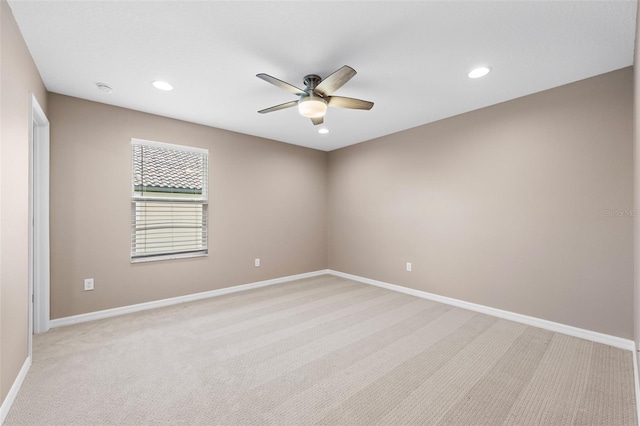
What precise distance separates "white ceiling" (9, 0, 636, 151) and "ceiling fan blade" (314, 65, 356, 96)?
8.3 inches

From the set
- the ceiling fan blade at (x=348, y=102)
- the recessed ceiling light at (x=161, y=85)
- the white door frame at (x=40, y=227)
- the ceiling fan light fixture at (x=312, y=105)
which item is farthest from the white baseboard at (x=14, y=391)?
the ceiling fan blade at (x=348, y=102)

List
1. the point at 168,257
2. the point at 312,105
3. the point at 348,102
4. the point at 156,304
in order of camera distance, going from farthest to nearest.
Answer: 1. the point at 168,257
2. the point at 156,304
3. the point at 348,102
4. the point at 312,105

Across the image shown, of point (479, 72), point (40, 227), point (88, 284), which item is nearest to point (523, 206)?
point (479, 72)

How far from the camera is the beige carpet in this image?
1.65m

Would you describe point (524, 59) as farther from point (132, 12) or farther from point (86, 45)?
point (86, 45)

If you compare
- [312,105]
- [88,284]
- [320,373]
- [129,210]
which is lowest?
[320,373]

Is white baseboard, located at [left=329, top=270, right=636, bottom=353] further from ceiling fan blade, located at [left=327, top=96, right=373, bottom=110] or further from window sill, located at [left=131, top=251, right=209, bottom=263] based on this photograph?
window sill, located at [left=131, top=251, right=209, bottom=263]

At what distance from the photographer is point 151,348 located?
245 cm

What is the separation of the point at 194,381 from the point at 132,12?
8.22 ft

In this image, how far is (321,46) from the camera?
207cm

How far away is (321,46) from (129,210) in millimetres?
2923

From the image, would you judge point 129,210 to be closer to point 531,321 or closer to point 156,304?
point 156,304

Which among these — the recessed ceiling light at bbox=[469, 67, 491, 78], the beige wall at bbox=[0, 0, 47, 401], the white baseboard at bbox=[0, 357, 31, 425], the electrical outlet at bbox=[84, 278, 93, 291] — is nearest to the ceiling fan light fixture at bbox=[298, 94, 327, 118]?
the recessed ceiling light at bbox=[469, 67, 491, 78]

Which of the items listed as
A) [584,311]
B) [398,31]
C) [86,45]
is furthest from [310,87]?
[584,311]
